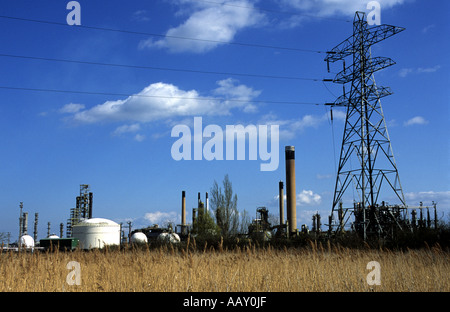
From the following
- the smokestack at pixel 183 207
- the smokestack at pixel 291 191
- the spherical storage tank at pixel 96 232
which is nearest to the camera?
the spherical storage tank at pixel 96 232

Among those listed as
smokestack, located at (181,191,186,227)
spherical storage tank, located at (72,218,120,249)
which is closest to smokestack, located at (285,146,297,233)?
spherical storage tank, located at (72,218,120,249)

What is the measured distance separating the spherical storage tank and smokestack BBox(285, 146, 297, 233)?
54.6ft

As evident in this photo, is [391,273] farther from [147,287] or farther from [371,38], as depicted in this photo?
[371,38]

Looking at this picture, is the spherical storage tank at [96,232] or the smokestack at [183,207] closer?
the spherical storage tank at [96,232]

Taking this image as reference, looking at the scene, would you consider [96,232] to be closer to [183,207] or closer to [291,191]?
[291,191]

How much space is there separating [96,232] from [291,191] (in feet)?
61.6

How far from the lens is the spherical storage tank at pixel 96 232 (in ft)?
132

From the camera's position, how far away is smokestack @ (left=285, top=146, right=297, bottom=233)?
4306 centimetres

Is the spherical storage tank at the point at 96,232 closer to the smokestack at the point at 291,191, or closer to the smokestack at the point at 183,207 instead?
the smokestack at the point at 291,191

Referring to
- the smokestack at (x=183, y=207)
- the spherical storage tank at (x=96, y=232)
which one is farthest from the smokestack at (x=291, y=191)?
the smokestack at (x=183, y=207)

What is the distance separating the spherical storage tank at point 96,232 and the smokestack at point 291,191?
16648mm

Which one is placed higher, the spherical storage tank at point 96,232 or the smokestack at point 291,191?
the smokestack at point 291,191

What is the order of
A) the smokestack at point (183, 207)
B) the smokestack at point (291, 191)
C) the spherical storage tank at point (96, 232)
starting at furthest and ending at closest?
the smokestack at point (183, 207) → the smokestack at point (291, 191) → the spherical storage tank at point (96, 232)

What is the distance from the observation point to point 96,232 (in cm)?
4034
